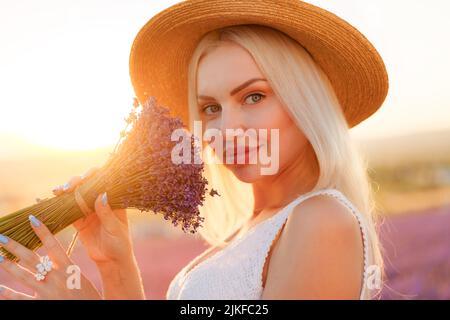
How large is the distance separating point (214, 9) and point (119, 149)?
943 mm

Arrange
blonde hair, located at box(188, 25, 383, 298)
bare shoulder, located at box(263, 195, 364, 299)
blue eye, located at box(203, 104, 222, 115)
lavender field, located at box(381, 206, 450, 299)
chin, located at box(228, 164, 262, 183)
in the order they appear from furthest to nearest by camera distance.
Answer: lavender field, located at box(381, 206, 450, 299) → blue eye, located at box(203, 104, 222, 115) → chin, located at box(228, 164, 262, 183) → blonde hair, located at box(188, 25, 383, 298) → bare shoulder, located at box(263, 195, 364, 299)

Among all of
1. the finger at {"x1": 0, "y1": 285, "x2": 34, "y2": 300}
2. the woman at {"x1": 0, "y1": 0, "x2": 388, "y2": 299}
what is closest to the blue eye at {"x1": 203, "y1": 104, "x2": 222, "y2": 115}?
the woman at {"x1": 0, "y1": 0, "x2": 388, "y2": 299}

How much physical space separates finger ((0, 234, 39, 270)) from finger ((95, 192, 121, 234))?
34 cm

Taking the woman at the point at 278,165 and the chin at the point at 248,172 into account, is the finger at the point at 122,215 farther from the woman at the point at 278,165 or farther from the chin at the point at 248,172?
the chin at the point at 248,172

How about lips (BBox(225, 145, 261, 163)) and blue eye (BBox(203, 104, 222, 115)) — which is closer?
lips (BBox(225, 145, 261, 163))

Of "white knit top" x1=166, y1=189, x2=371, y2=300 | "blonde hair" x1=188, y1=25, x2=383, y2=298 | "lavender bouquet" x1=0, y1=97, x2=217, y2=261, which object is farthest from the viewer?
"blonde hair" x1=188, y1=25, x2=383, y2=298

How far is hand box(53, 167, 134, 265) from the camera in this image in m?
2.73

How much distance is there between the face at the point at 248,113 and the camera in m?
2.82

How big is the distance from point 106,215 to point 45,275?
379 mm

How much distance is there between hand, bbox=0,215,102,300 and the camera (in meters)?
2.56

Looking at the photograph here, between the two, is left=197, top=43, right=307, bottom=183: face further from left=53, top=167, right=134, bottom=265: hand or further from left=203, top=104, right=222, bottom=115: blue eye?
left=53, top=167, right=134, bottom=265: hand

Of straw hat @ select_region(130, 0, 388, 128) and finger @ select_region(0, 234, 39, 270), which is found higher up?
straw hat @ select_region(130, 0, 388, 128)

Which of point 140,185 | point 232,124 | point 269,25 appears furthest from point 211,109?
point 140,185

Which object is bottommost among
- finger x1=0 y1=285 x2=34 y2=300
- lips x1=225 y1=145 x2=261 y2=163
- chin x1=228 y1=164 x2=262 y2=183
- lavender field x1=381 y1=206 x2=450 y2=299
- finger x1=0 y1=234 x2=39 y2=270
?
lavender field x1=381 y1=206 x2=450 y2=299
